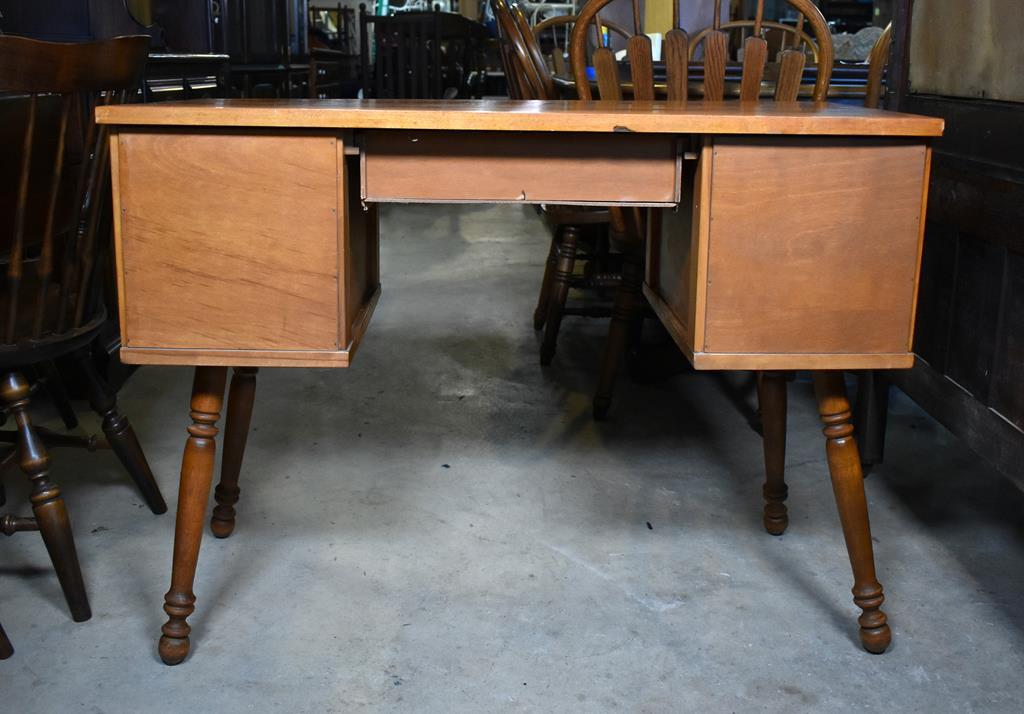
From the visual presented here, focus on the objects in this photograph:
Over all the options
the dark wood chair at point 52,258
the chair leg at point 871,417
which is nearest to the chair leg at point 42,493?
the dark wood chair at point 52,258

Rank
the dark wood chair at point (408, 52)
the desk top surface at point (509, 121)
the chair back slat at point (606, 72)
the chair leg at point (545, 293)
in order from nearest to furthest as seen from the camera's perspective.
→ the desk top surface at point (509, 121) < the chair back slat at point (606, 72) < the chair leg at point (545, 293) < the dark wood chair at point (408, 52)

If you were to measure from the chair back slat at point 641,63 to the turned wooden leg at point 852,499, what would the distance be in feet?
2.49

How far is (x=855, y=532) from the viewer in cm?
153

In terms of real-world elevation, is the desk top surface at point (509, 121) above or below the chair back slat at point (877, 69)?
below

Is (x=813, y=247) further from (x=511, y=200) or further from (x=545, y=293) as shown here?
(x=545, y=293)

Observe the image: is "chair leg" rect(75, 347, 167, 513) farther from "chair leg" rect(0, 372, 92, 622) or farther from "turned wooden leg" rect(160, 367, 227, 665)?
"turned wooden leg" rect(160, 367, 227, 665)

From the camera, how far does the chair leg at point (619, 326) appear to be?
245cm

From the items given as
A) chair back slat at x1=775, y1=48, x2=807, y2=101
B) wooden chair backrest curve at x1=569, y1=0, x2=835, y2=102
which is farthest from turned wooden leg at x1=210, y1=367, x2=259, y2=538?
chair back slat at x1=775, y1=48, x2=807, y2=101

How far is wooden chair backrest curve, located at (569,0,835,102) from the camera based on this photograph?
1951 mm

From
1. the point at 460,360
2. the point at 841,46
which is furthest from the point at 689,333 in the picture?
the point at 841,46

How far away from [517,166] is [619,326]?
116 cm

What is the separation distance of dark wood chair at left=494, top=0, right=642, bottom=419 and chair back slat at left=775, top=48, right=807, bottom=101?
37cm

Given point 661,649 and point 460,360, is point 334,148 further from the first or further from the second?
point 460,360

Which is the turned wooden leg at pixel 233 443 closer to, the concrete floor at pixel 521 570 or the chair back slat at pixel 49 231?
the concrete floor at pixel 521 570
